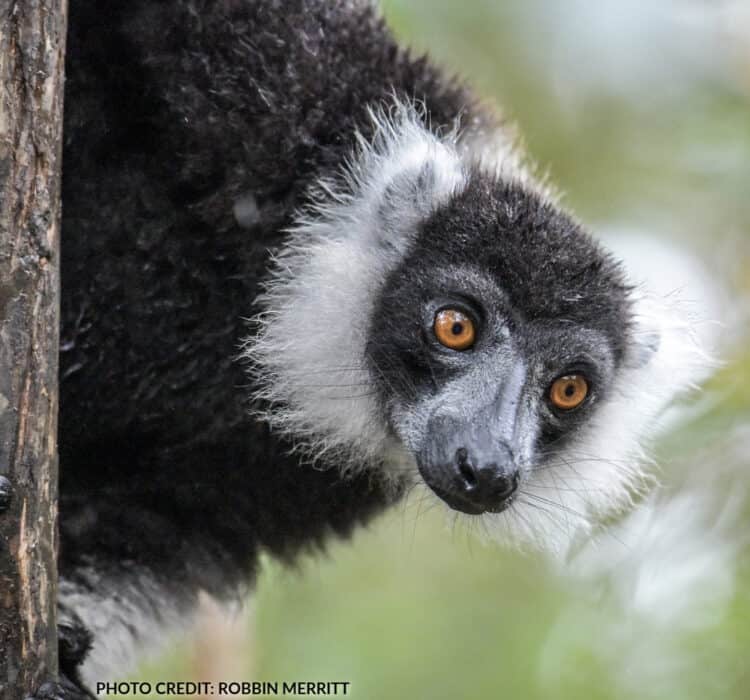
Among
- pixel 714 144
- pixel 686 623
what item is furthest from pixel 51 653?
pixel 714 144

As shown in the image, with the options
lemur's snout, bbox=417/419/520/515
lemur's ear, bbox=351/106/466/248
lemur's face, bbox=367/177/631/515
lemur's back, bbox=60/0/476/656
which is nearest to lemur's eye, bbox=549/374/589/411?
lemur's face, bbox=367/177/631/515

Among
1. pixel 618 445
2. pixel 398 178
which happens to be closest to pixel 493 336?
pixel 398 178

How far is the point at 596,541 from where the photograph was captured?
5.26 m

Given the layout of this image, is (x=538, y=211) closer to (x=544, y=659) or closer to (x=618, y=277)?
(x=618, y=277)

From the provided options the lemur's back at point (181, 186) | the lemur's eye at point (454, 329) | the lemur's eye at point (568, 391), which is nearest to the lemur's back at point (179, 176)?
the lemur's back at point (181, 186)

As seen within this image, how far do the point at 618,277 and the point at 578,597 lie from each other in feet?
12.7

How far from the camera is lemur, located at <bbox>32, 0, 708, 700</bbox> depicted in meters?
4.53

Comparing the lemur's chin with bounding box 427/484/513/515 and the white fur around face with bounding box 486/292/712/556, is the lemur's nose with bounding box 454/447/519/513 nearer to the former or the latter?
the lemur's chin with bounding box 427/484/513/515

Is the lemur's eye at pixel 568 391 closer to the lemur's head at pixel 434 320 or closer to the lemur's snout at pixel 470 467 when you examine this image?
the lemur's head at pixel 434 320

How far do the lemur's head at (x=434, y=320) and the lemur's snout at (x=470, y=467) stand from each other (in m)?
0.02

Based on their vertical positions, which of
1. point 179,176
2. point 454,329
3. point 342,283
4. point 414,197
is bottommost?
point 454,329

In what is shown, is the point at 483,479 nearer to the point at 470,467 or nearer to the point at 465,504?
the point at 470,467

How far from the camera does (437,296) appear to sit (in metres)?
4.51

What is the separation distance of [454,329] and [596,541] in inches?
58.0
